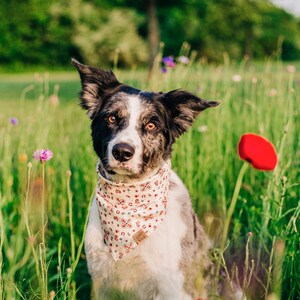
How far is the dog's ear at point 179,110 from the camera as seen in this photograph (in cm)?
322

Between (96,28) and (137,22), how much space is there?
8.21 ft

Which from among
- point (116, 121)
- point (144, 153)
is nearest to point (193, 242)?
point (144, 153)

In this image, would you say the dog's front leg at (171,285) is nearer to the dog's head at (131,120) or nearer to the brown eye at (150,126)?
the dog's head at (131,120)

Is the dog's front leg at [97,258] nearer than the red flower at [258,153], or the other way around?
the red flower at [258,153]

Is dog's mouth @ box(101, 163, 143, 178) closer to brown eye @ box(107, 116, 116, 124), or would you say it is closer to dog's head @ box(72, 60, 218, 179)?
dog's head @ box(72, 60, 218, 179)

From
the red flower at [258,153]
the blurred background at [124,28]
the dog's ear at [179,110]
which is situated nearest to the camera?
the red flower at [258,153]

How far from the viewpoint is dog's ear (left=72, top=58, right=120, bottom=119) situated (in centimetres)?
336

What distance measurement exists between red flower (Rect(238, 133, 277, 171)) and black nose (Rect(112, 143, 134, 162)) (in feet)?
4.43

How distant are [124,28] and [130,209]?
23.1m

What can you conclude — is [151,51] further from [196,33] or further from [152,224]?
[152,224]

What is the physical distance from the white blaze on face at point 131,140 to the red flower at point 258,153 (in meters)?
1.39

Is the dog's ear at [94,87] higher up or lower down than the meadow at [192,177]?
higher up

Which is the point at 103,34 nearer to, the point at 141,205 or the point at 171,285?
the point at 141,205

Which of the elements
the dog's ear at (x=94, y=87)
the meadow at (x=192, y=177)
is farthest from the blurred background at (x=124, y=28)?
the dog's ear at (x=94, y=87)
